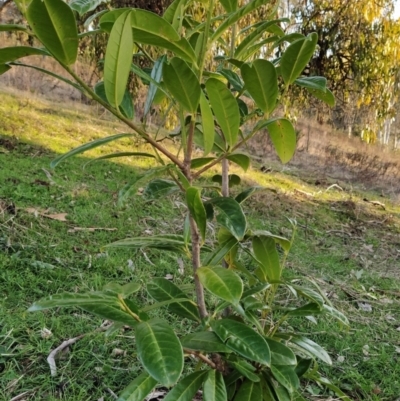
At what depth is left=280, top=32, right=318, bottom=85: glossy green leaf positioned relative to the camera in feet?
1.69

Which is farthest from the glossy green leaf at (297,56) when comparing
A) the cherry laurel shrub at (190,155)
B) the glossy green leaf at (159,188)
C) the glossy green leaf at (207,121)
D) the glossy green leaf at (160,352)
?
the glossy green leaf at (160,352)

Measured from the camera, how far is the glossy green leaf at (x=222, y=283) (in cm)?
48

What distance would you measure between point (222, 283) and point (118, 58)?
0.90ft

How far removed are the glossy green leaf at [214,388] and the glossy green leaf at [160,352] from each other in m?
0.16

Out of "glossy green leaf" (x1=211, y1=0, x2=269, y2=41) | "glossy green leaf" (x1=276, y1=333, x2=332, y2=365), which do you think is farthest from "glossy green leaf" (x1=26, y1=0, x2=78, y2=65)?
"glossy green leaf" (x1=276, y1=333, x2=332, y2=365)

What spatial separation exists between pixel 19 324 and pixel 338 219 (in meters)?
2.98

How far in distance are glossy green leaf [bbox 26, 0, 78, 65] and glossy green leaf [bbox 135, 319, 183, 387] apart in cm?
29

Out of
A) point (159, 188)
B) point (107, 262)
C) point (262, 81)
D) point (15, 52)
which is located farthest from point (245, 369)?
point (107, 262)

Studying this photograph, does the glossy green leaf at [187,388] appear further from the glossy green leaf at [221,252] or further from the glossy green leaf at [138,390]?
the glossy green leaf at [221,252]

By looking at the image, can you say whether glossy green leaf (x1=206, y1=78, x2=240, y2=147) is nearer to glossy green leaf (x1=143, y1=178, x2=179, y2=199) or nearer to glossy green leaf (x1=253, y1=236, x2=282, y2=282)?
glossy green leaf (x1=143, y1=178, x2=179, y2=199)

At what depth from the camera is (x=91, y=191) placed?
2.84m

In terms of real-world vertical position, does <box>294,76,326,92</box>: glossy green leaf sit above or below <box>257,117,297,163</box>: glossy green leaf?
above

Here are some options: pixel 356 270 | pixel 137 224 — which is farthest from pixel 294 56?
pixel 356 270

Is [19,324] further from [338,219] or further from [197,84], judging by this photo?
[338,219]
